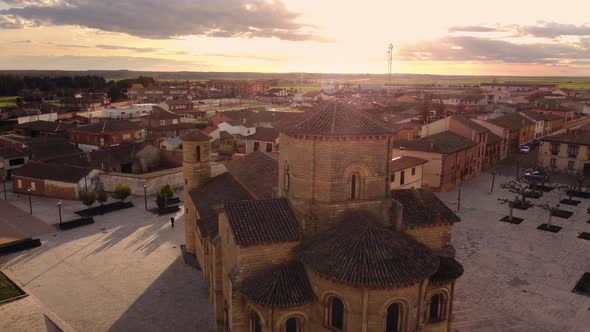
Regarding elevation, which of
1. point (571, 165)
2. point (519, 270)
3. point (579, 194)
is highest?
point (571, 165)

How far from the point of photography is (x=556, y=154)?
5659cm

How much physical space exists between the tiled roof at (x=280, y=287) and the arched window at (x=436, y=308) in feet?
19.1

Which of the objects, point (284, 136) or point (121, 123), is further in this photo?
point (121, 123)

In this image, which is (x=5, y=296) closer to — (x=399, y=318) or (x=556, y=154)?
(x=399, y=318)

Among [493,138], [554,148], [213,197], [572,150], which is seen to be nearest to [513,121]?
[493,138]

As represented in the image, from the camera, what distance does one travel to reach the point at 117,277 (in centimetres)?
2756

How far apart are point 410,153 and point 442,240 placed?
27997 mm

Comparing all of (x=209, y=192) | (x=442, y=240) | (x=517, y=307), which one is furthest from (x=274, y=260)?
(x=517, y=307)

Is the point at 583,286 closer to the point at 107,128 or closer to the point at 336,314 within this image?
the point at 336,314

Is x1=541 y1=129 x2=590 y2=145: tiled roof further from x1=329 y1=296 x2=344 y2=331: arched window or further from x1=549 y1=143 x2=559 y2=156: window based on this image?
x1=329 y1=296 x2=344 y2=331: arched window

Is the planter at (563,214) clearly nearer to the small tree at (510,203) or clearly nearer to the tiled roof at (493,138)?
the small tree at (510,203)

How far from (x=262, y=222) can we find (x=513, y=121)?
65.0 metres

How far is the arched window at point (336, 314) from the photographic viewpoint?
17.5 metres

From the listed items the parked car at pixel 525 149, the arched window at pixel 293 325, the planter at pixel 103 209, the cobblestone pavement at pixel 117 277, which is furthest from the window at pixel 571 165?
the planter at pixel 103 209
